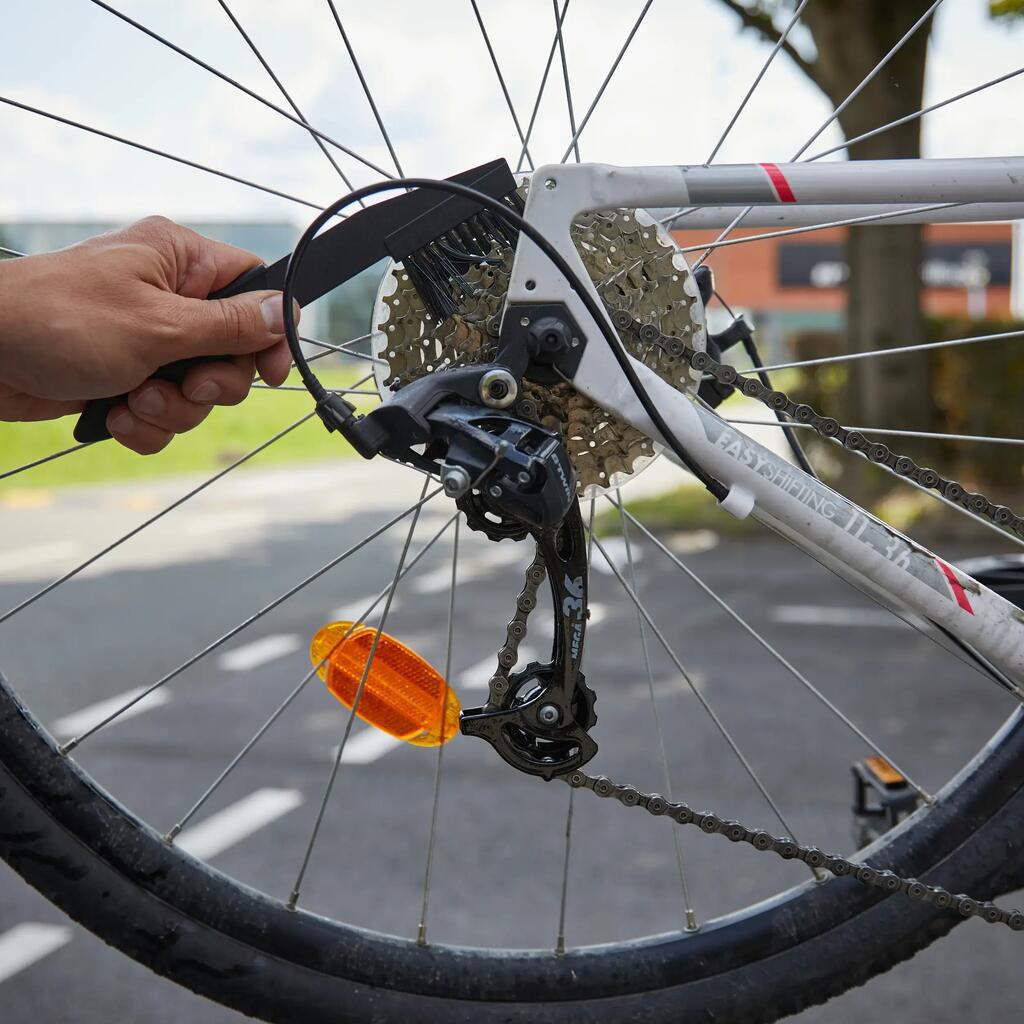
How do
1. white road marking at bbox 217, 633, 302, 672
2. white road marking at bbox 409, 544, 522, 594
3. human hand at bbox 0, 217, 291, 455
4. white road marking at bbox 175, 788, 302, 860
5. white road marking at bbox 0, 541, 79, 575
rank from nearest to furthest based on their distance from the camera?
human hand at bbox 0, 217, 291, 455
white road marking at bbox 175, 788, 302, 860
white road marking at bbox 217, 633, 302, 672
white road marking at bbox 409, 544, 522, 594
white road marking at bbox 0, 541, 79, 575

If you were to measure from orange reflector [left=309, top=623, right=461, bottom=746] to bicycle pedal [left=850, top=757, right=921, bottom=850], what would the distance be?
751mm

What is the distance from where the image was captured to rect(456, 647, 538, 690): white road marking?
4867 mm

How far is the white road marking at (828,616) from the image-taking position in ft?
19.4

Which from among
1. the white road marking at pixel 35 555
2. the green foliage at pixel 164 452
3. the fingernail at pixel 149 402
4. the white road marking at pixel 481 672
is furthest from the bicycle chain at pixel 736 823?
the green foliage at pixel 164 452

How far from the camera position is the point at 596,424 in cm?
149

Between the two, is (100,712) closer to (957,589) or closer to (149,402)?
(149,402)

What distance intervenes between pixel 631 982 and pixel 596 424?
679mm

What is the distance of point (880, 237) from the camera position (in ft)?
28.6

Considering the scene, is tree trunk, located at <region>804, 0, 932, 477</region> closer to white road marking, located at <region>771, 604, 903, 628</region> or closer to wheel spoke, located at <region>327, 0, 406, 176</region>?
white road marking, located at <region>771, 604, 903, 628</region>

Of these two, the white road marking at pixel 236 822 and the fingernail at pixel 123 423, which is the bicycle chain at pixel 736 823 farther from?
the white road marking at pixel 236 822

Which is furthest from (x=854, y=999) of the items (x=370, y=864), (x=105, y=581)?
(x=105, y=581)

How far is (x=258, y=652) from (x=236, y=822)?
6.30ft

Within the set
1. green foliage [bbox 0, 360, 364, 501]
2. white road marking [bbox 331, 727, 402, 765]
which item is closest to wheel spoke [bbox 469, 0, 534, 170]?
white road marking [bbox 331, 727, 402, 765]

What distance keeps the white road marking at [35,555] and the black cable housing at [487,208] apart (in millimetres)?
6590
